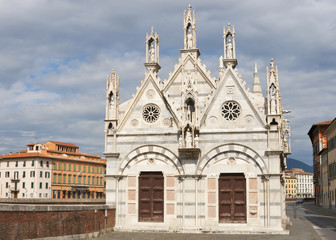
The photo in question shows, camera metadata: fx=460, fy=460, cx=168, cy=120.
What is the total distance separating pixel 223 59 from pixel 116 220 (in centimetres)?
1084

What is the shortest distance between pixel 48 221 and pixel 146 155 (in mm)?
8204

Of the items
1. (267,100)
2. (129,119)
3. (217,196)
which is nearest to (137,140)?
(129,119)

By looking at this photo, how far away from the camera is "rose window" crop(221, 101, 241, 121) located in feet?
82.3

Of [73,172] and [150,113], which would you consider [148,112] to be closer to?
[150,113]

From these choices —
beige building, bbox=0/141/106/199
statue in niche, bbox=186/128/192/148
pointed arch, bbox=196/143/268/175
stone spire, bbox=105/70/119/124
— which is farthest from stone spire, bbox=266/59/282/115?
beige building, bbox=0/141/106/199

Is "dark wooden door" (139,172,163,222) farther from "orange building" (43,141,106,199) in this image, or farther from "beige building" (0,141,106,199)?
"orange building" (43,141,106,199)

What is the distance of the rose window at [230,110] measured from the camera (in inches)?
987

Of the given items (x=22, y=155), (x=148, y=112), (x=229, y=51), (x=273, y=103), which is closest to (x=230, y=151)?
Result: (x=273, y=103)

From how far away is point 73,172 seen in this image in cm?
10988

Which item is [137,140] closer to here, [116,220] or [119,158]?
[119,158]

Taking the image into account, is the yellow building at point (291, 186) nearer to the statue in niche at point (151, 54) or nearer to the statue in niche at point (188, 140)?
the statue in niche at point (151, 54)

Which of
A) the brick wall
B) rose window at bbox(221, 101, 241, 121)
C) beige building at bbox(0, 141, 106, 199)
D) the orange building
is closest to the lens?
the brick wall

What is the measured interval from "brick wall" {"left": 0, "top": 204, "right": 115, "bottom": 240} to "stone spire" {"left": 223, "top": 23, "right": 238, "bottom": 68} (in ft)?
34.8

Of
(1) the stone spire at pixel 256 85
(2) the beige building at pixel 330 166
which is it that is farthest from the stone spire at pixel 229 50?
(2) the beige building at pixel 330 166
